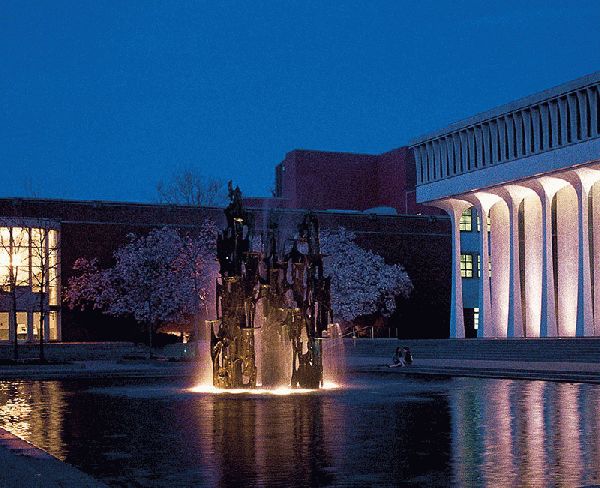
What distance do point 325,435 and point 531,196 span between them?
51.2 m

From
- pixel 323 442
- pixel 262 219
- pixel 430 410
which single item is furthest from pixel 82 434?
pixel 262 219

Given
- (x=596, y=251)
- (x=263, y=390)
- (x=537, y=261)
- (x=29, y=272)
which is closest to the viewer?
(x=263, y=390)

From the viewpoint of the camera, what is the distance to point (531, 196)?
65750 mm

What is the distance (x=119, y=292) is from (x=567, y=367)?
34656mm

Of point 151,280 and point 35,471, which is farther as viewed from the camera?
point 151,280

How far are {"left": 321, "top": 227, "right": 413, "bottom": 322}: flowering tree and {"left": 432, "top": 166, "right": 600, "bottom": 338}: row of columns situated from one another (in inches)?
248

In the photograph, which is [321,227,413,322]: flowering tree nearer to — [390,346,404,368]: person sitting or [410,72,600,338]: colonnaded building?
[410,72,600,338]: colonnaded building

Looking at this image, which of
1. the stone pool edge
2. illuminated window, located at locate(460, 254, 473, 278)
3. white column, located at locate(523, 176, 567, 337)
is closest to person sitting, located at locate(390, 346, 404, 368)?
white column, located at locate(523, 176, 567, 337)

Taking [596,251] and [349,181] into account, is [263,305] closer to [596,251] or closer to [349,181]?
[596,251]

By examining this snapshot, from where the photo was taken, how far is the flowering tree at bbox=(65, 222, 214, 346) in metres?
64.4

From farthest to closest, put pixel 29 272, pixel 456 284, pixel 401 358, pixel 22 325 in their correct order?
pixel 456 284 → pixel 22 325 → pixel 29 272 → pixel 401 358

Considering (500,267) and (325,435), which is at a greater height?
(500,267)

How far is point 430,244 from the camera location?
266 ft

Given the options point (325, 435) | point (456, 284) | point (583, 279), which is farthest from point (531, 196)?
point (325, 435)
